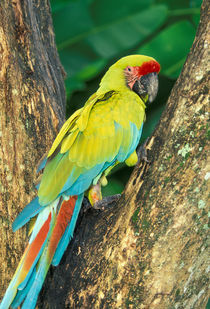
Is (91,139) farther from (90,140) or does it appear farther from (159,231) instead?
(159,231)

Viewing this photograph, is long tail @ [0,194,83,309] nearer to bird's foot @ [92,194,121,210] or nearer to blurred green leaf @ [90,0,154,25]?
bird's foot @ [92,194,121,210]

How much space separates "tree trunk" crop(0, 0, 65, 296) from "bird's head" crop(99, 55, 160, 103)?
1.16 feet

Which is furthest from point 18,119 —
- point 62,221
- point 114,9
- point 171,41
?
point 171,41

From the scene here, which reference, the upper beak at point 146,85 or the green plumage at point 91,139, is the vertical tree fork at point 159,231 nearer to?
the green plumage at point 91,139

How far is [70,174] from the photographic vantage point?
1.57 m

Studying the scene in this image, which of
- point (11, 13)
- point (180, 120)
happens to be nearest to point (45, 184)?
point (180, 120)

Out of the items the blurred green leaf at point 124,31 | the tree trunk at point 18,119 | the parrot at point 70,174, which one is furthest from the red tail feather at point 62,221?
the blurred green leaf at point 124,31

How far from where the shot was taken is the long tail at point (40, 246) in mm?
1365

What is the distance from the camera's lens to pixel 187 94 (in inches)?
48.9

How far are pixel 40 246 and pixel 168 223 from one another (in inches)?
19.0

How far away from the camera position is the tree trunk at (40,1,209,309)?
1.20 metres

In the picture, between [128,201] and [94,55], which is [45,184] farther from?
[94,55]

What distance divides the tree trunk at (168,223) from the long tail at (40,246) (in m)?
0.15

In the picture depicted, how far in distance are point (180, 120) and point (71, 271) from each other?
25.1 inches
